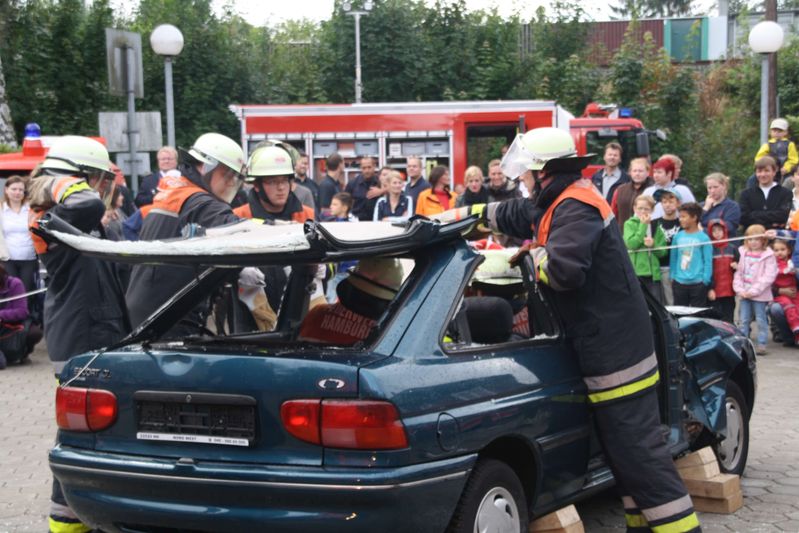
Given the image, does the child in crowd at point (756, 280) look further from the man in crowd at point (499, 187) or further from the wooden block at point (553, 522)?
the wooden block at point (553, 522)

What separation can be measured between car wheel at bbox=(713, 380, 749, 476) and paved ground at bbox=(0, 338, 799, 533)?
16cm

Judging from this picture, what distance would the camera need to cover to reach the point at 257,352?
14.7 feet

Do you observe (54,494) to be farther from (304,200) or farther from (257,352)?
(304,200)

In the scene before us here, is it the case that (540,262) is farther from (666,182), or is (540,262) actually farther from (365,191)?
(365,191)

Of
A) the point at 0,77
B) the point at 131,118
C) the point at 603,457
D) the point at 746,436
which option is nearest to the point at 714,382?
the point at 746,436

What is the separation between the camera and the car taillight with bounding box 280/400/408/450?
13.7ft

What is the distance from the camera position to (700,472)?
6.29 meters

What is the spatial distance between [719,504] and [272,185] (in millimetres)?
3264

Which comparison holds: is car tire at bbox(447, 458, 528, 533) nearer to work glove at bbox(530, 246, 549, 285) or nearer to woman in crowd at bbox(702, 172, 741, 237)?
work glove at bbox(530, 246, 549, 285)

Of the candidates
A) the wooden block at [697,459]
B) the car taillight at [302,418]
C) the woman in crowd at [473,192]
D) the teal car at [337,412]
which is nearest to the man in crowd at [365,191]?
the woman in crowd at [473,192]

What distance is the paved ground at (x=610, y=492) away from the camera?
20.4 feet

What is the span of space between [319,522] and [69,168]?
285cm

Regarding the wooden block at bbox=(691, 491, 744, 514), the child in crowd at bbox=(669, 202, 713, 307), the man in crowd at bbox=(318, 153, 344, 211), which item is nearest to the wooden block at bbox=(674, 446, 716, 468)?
the wooden block at bbox=(691, 491, 744, 514)

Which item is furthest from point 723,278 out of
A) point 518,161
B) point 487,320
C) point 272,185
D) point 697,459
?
point 487,320
